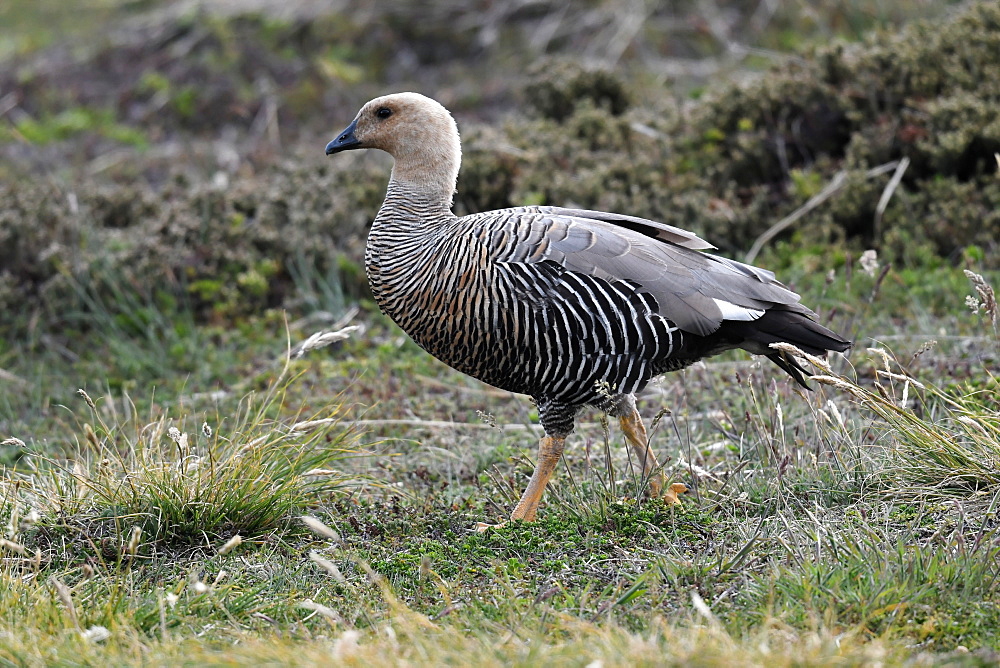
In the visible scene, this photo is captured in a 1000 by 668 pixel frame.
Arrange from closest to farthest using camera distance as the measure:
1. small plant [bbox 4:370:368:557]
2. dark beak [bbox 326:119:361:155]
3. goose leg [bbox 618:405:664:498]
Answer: small plant [bbox 4:370:368:557] < goose leg [bbox 618:405:664:498] < dark beak [bbox 326:119:361:155]

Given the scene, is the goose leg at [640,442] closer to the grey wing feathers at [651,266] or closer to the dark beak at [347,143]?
the grey wing feathers at [651,266]

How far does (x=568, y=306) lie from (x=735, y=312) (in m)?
0.72

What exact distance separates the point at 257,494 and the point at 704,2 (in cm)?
943

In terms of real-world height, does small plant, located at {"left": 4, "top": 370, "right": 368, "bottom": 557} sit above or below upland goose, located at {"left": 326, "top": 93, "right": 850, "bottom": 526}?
below

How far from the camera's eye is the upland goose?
15.0ft

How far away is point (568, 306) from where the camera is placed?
4555mm

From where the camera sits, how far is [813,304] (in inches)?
267

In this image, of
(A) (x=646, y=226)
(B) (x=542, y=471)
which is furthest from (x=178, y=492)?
(A) (x=646, y=226)

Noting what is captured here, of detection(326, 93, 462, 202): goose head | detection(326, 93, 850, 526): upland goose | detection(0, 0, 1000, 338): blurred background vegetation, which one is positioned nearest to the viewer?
detection(326, 93, 850, 526): upland goose

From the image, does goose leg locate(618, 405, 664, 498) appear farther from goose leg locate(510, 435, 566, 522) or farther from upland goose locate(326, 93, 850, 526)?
goose leg locate(510, 435, 566, 522)

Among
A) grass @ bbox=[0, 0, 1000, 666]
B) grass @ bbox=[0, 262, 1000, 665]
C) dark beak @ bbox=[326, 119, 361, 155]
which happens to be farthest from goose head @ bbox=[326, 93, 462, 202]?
grass @ bbox=[0, 262, 1000, 665]

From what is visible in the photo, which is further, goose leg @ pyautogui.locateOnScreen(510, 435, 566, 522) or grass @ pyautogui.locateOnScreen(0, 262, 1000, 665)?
goose leg @ pyautogui.locateOnScreen(510, 435, 566, 522)

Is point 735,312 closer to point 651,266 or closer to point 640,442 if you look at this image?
point 651,266

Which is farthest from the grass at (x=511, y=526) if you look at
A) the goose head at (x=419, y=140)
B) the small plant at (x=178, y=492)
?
the goose head at (x=419, y=140)
